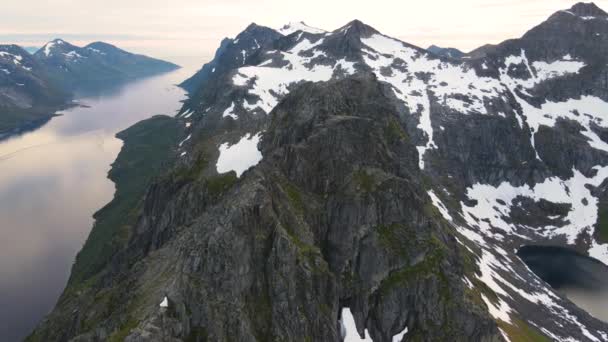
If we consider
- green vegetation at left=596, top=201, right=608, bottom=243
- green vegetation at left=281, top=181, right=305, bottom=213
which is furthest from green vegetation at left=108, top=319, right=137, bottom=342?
green vegetation at left=596, top=201, right=608, bottom=243

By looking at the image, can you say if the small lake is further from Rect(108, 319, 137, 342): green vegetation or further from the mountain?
Rect(108, 319, 137, 342): green vegetation

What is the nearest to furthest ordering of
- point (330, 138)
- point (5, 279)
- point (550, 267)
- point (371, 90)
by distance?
point (330, 138), point (371, 90), point (5, 279), point (550, 267)

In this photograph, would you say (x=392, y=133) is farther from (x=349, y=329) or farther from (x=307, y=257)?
(x=349, y=329)

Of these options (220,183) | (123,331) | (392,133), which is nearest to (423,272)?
(220,183)

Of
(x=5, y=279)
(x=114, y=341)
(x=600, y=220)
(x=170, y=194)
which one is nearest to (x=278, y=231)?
(x=114, y=341)

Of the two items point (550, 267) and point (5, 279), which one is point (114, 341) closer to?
point (5, 279)

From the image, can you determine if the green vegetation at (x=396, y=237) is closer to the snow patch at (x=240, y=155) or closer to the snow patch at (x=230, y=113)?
the snow patch at (x=240, y=155)

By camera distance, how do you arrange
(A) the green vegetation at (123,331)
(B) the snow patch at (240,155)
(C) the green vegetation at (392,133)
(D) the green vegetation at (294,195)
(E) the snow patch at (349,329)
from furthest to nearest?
(C) the green vegetation at (392,133) < (B) the snow patch at (240,155) < (D) the green vegetation at (294,195) < (E) the snow patch at (349,329) < (A) the green vegetation at (123,331)

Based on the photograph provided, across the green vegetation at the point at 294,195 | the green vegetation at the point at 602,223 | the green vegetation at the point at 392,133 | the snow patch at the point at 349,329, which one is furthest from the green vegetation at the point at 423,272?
the green vegetation at the point at 602,223
